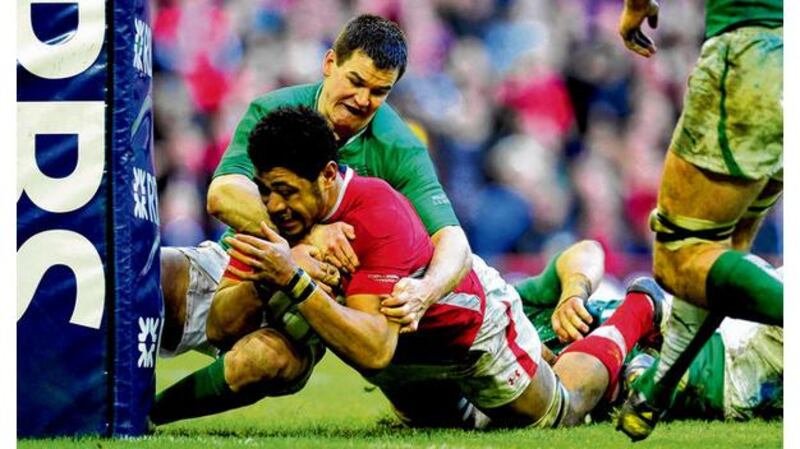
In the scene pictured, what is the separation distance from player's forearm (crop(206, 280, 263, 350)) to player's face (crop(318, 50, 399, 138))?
773 mm

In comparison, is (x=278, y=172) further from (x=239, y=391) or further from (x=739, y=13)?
(x=739, y=13)

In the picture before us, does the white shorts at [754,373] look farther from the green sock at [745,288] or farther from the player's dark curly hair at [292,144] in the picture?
the player's dark curly hair at [292,144]

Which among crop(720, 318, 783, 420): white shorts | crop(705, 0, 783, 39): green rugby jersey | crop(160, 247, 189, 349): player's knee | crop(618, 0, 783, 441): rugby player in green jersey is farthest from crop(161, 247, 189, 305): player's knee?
crop(705, 0, 783, 39): green rugby jersey

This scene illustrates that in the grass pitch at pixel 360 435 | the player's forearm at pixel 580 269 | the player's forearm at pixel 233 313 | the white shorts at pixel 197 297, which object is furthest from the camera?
the player's forearm at pixel 580 269

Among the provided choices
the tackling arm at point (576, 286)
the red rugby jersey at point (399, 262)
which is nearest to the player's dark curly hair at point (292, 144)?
the red rugby jersey at point (399, 262)

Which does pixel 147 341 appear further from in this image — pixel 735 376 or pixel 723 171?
pixel 735 376

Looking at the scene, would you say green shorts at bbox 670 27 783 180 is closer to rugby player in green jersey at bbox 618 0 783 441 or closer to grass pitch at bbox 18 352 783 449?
rugby player in green jersey at bbox 618 0 783 441

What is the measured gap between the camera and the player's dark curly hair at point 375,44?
17.8 ft

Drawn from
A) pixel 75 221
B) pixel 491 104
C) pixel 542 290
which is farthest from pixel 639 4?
pixel 491 104

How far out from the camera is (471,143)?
11.7 metres

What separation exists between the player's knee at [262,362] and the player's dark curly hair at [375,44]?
111 cm

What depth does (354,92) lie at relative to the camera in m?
5.41

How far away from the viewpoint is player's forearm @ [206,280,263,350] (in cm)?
501
